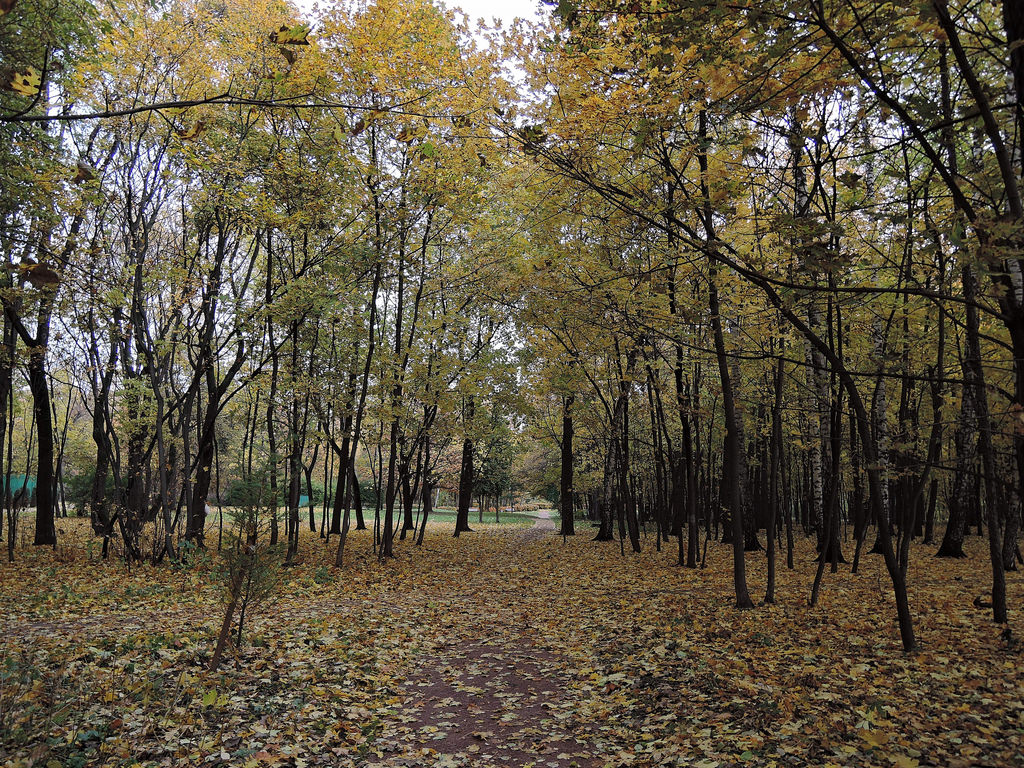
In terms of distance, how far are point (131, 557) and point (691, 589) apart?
11.3 m

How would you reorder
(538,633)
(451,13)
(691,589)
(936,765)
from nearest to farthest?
(936,765)
(538,633)
(691,589)
(451,13)

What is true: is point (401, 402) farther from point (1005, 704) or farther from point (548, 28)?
point (1005, 704)

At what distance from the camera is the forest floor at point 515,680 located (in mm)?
3906

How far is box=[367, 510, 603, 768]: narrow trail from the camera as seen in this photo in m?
4.24

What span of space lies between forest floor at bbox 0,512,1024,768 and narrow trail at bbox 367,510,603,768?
0.02 meters

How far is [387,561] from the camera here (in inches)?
559

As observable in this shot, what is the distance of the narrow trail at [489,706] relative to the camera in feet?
13.9

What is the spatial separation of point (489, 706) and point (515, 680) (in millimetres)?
732

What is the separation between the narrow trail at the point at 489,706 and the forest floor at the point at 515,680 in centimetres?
2

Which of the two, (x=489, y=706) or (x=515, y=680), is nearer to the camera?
(x=489, y=706)

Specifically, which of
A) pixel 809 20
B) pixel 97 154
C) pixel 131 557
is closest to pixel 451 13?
pixel 97 154

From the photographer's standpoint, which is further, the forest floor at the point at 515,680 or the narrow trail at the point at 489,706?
the narrow trail at the point at 489,706

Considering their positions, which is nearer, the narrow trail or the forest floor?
the forest floor

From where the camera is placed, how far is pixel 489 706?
5223mm
